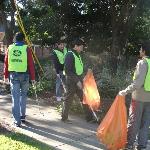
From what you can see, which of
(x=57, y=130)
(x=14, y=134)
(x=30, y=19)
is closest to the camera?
(x=14, y=134)

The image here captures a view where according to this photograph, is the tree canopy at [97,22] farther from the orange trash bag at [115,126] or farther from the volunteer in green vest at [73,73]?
the orange trash bag at [115,126]

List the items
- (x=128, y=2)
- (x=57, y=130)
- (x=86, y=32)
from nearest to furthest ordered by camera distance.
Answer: (x=57, y=130), (x=128, y=2), (x=86, y=32)

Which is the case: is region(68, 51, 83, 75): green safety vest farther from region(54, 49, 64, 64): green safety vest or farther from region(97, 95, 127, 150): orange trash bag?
region(54, 49, 64, 64): green safety vest

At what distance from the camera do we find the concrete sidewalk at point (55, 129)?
7.87 metres

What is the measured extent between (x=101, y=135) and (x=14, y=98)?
2300 millimetres

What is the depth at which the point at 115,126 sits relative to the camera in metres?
7.35

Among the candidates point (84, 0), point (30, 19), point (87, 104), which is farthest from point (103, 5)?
point (87, 104)

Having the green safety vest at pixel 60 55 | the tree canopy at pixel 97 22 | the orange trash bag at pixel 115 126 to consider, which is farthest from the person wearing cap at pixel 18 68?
the tree canopy at pixel 97 22

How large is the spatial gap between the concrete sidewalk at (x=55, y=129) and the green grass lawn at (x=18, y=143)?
22 centimetres

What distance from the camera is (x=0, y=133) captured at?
8273 mm

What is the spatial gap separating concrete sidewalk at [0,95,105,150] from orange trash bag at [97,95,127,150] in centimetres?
41

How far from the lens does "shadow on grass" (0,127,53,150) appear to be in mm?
7461

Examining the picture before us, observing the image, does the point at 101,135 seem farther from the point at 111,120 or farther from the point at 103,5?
the point at 103,5

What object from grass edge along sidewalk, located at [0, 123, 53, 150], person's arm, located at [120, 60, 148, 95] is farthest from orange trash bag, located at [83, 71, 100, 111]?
person's arm, located at [120, 60, 148, 95]
